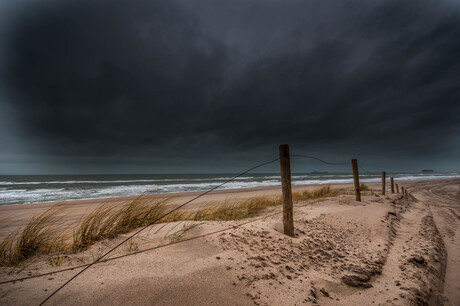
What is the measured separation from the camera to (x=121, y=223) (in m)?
4.02

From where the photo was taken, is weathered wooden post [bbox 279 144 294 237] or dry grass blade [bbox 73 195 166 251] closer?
dry grass blade [bbox 73 195 166 251]

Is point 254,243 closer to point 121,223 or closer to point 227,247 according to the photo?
point 227,247

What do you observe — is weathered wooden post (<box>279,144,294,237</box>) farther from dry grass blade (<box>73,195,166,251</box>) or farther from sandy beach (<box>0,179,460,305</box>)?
dry grass blade (<box>73,195,166,251</box>)

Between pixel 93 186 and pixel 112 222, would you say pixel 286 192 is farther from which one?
Result: pixel 93 186

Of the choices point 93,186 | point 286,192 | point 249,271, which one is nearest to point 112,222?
point 249,271

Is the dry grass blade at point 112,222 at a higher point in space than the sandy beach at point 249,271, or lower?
higher

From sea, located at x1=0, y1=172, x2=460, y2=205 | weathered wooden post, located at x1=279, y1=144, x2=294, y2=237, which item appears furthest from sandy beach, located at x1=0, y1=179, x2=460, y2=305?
sea, located at x1=0, y1=172, x2=460, y2=205

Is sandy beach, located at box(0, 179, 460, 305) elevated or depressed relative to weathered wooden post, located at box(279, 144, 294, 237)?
depressed

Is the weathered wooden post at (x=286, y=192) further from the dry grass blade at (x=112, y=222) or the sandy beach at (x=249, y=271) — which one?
the dry grass blade at (x=112, y=222)

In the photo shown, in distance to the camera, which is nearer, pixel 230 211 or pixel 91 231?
pixel 91 231

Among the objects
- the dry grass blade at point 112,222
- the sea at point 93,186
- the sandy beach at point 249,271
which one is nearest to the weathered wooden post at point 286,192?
the sandy beach at point 249,271

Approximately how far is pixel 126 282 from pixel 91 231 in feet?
6.26

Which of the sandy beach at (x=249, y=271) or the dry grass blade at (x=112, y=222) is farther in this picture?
the dry grass blade at (x=112, y=222)

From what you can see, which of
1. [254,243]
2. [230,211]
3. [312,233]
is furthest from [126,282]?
[230,211]
